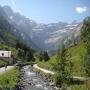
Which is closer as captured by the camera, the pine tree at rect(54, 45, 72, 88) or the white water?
the pine tree at rect(54, 45, 72, 88)

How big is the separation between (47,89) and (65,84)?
55.0 ft

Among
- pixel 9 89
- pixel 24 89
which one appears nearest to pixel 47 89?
pixel 24 89

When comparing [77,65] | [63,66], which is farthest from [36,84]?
[77,65]

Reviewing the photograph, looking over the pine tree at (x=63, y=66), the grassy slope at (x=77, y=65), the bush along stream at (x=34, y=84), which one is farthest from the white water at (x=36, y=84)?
the pine tree at (x=63, y=66)

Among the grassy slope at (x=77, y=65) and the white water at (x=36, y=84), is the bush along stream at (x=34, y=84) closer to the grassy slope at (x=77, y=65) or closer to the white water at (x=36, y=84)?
the white water at (x=36, y=84)

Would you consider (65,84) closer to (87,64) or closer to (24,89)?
(87,64)

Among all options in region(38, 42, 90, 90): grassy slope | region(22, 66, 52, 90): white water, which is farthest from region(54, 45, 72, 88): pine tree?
region(22, 66, 52, 90): white water

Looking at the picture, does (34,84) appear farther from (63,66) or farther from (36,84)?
(63,66)

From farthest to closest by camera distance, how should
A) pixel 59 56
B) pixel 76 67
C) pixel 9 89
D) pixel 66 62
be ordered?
pixel 76 67
pixel 66 62
pixel 59 56
pixel 9 89

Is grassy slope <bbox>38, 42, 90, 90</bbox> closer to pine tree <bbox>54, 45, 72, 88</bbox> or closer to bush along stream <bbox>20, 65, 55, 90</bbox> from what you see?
pine tree <bbox>54, 45, 72, 88</bbox>

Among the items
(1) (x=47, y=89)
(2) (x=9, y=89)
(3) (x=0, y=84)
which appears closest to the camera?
(2) (x=9, y=89)

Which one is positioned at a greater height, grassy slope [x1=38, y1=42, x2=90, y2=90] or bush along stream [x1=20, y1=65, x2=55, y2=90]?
grassy slope [x1=38, y1=42, x2=90, y2=90]

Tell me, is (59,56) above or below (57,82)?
above

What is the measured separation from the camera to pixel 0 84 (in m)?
56.4
